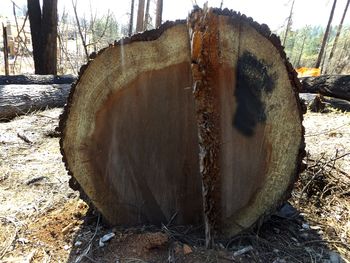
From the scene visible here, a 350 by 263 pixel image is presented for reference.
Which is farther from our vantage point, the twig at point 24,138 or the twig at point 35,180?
the twig at point 24,138

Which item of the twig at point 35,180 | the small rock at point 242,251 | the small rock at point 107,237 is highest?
the small rock at point 242,251

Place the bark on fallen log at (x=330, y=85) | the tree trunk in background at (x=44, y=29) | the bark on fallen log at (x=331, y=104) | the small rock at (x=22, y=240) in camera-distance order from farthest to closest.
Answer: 1. the tree trunk in background at (x=44, y=29)
2. the bark on fallen log at (x=330, y=85)
3. the bark on fallen log at (x=331, y=104)
4. the small rock at (x=22, y=240)

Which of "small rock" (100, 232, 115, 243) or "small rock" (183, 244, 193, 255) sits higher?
"small rock" (183, 244, 193, 255)

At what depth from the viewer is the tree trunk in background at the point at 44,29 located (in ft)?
20.9

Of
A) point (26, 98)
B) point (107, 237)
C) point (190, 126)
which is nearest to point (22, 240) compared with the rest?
point (107, 237)

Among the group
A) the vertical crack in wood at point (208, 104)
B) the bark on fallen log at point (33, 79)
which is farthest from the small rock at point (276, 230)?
the bark on fallen log at point (33, 79)

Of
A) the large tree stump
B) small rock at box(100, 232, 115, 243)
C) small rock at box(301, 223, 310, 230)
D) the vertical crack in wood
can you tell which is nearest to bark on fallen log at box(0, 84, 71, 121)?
the large tree stump

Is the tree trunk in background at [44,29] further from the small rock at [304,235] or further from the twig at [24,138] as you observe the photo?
the small rock at [304,235]

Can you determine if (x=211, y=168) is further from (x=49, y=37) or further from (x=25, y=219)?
(x=49, y=37)

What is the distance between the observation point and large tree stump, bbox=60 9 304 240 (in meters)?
1.63

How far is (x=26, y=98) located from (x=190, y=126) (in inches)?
144

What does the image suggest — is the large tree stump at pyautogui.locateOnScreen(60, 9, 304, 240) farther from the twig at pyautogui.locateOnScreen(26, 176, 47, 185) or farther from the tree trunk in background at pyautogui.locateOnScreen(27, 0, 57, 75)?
the tree trunk in background at pyautogui.locateOnScreen(27, 0, 57, 75)

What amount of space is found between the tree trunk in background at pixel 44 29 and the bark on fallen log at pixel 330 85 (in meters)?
4.60

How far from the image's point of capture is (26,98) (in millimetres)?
4773
